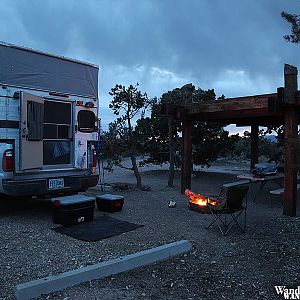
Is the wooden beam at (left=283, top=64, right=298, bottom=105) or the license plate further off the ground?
the wooden beam at (left=283, top=64, right=298, bottom=105)

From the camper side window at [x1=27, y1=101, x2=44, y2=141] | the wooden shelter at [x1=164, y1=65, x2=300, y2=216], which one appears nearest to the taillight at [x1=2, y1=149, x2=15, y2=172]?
the camper side window at [x1=27, y1=101, x2=44, y2=141]

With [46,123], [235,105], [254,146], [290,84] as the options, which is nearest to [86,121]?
[46,123]

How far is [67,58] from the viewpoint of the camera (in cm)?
648

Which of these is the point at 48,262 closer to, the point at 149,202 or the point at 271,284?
the point at 271,284

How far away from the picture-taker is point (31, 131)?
573 centimetres

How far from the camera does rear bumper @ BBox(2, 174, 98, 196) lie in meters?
5.34

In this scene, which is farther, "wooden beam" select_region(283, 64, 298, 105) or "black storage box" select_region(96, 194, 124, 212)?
"black storage box" select_region(96, 194, 124, 212)

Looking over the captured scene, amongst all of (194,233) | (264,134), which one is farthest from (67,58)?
(264,134)

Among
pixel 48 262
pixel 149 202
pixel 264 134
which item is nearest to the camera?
pixel 48 262

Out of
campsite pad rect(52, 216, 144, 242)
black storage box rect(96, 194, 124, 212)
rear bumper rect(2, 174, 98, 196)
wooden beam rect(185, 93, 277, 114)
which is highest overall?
wooden beam rect(185, 93, 277, 114)

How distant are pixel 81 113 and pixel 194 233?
3.26 m

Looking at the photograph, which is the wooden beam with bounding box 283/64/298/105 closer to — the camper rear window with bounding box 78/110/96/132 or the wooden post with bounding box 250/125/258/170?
the camper rear window with bounding box 78/110/96/132

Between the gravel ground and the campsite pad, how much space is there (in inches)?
6.2

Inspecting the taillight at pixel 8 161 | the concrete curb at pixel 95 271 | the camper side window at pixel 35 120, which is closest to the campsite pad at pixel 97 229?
the concrete curb at pixel 95 271
